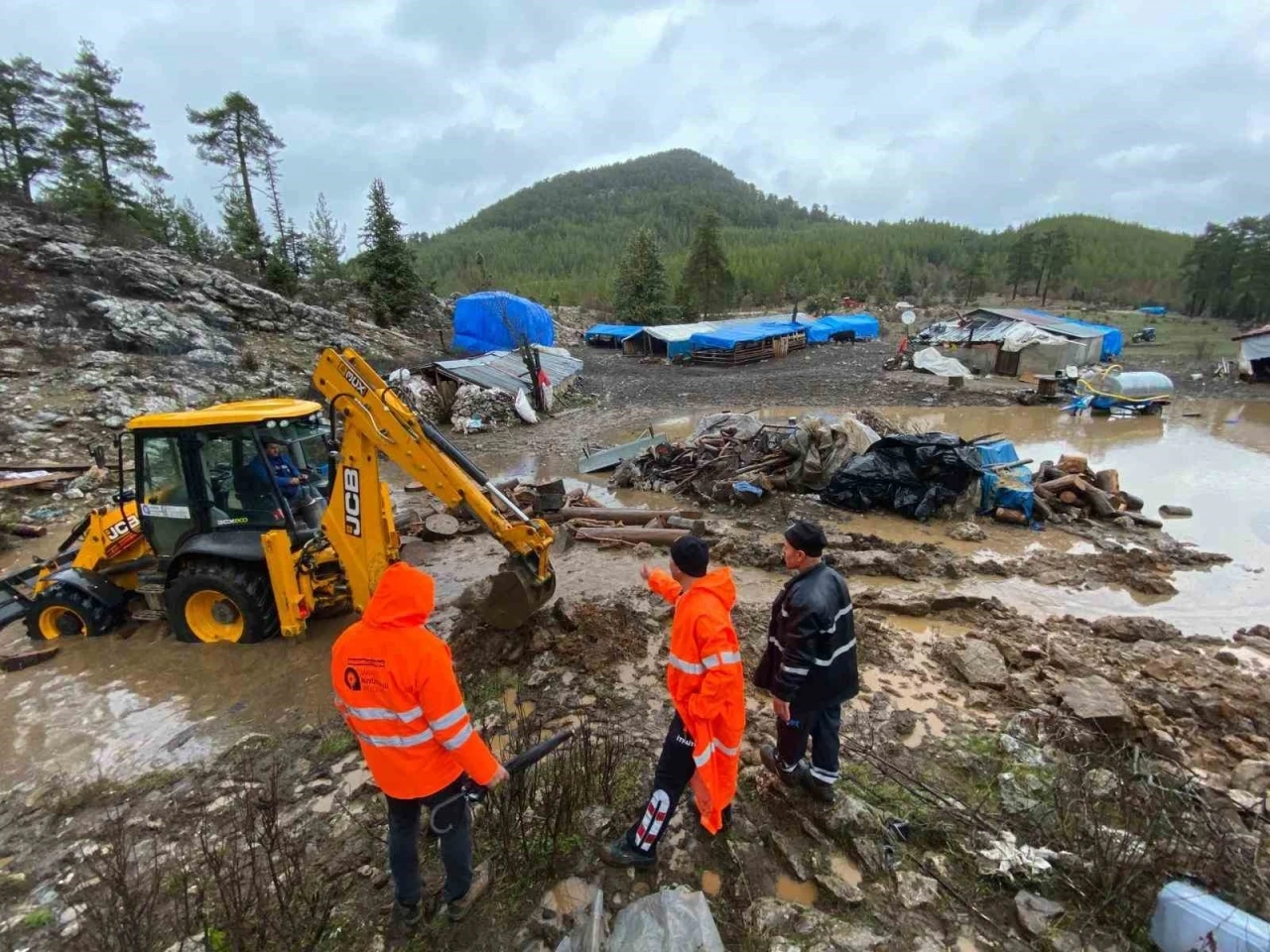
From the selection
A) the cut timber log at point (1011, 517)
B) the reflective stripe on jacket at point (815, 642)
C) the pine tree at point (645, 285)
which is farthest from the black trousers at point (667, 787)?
the pine tree at point (645, 285)

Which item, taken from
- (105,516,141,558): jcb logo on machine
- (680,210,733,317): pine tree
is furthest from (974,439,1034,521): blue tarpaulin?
(680,210,733,317): pine tree

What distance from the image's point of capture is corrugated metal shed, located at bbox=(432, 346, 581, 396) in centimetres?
1827

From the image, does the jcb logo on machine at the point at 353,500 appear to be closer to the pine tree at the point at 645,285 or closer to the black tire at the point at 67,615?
the black tire at the point at 67,615

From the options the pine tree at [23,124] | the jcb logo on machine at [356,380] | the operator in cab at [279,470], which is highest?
the pine tree at [23,124]

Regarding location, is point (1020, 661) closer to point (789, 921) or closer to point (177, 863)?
point (789, 921)

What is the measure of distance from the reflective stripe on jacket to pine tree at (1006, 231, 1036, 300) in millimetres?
76982

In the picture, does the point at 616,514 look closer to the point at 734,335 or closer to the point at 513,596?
the point at 513,596

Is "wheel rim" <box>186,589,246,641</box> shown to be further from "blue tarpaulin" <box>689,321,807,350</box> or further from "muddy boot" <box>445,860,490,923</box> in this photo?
"blue tarpaulin" <box>689,321,807,350</box>

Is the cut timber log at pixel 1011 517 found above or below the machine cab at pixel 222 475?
below

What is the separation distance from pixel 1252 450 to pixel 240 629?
67.4ft

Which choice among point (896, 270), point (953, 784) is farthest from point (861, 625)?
point (896, 270)

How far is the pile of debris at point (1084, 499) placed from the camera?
8867 millimetres

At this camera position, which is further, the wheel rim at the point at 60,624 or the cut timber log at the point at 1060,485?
the cut timber log at the point at 1060,485

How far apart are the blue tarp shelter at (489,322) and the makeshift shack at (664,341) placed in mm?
8656
